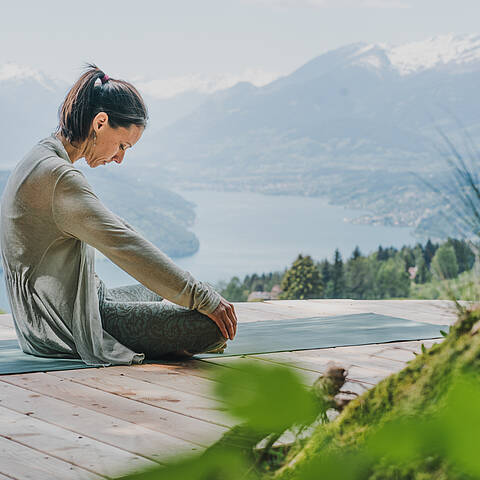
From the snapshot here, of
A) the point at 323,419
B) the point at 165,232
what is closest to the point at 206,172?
the point at 165,232

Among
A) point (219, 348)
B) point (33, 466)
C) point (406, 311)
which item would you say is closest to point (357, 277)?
point (406, 311)

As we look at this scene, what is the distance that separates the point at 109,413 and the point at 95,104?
113 centimetres

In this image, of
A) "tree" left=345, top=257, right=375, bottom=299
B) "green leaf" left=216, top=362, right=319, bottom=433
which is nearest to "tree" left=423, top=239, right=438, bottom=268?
"tree" left=345, top=257, right=375, bottom=299

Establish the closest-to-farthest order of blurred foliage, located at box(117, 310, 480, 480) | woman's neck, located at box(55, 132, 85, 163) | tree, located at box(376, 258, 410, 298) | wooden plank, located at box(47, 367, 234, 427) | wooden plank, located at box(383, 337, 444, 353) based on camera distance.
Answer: blurred foliage, located at box(117, 310, 480, 480)
wooden plank, located at box(47, 367, 234, 427)
woman's neck, located at box(55, 132, 85, 163)
wooden plank, located at box(383, 337, 444, 353)
tree, located at box(376, 258, 410, 298)

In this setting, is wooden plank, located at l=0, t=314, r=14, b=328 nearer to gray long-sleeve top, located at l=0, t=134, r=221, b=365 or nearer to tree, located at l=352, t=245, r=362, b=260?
gray long-sleeve top, located at l=0, t=134, r=221, b=365

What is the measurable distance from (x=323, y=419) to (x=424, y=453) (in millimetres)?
137

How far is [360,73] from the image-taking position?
772 inches

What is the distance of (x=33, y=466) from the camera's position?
161 centimetres

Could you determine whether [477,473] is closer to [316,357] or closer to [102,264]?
[316,357]

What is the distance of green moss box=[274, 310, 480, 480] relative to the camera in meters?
0.37

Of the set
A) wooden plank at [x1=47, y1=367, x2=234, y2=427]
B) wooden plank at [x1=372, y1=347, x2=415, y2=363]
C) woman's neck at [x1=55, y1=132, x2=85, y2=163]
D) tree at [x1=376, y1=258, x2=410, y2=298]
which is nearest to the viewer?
wooden plank at [x1=47, y1=367, x2=234, y2=427]

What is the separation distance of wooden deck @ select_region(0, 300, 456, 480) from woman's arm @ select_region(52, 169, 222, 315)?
11.3 inches

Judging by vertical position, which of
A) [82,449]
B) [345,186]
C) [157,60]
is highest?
[157,60]

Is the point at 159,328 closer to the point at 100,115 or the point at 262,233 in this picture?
the point at 100,115
